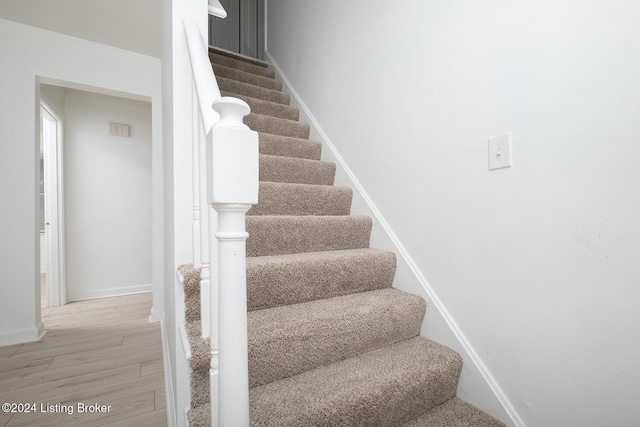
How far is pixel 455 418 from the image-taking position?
1031 mm

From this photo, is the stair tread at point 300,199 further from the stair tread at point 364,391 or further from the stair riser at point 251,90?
the stair riser at point 251,90

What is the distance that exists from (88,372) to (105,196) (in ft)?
6.92

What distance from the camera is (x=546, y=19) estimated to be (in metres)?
0.93

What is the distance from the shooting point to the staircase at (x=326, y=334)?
0.87 m

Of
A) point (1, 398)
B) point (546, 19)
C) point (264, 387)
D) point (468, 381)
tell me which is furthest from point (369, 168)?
point (1, 398)

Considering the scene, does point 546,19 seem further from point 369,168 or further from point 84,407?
point 84,407

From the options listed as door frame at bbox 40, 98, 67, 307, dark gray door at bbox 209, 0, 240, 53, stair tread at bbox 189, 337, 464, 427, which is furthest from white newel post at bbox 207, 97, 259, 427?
dark gray door at bbox 209, 0, 240, 53

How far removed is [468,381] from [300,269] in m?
0.77

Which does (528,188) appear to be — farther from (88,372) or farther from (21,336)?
(21,336)

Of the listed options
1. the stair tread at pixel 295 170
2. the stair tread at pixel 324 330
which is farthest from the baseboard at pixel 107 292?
the stair tread at pixel 324 330

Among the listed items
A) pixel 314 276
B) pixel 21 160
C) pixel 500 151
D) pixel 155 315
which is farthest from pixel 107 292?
pixel 500 151

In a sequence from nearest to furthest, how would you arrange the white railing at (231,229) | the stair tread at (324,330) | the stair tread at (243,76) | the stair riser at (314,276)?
1. the white railing at (231,229)
2. the stair tread at (324,330)
3. the stair riser at (314,276)
4. the stair tread at (243,76)

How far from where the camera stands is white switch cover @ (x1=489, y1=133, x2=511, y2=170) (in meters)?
1.03

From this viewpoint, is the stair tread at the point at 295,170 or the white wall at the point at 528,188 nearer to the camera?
the white wall at the point at 528,188
